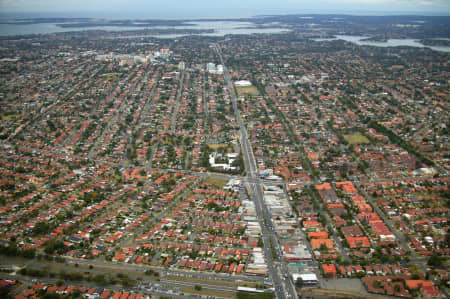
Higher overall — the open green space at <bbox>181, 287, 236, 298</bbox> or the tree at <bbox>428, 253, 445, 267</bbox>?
the tree at <bbox>428, 253, 445, 267</bbox>

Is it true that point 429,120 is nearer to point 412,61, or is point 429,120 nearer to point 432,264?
point 432,264

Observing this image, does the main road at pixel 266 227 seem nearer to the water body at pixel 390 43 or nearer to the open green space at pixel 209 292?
the open green space at pixel 209 292

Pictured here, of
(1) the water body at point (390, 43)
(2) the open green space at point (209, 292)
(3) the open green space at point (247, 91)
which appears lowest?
(2) the open green space at point (209, 292)

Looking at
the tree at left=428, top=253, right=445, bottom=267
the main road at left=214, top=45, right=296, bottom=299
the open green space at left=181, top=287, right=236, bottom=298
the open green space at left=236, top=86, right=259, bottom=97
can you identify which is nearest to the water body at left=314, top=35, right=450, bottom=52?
the open green space at left=236, top=86, right=259, bottom=97

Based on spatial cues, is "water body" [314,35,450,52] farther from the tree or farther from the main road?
the tree

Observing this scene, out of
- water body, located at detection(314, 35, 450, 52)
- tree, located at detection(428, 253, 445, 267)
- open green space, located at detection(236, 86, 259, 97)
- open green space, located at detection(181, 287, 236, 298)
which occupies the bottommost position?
open green space, located at detection(181, 287, 236, 298)

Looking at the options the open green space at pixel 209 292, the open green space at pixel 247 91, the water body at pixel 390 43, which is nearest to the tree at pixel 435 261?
the open green space at pixel 209 292

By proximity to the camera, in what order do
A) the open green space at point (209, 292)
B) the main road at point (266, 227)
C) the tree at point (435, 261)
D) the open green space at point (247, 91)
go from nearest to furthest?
1. the open green space at point (209, 292)
2. the main road at point (266, 227)
3. the tree at point (435, 261)
4. the open green space at point (247, 91)

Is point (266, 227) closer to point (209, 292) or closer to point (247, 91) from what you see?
point (209, 292)

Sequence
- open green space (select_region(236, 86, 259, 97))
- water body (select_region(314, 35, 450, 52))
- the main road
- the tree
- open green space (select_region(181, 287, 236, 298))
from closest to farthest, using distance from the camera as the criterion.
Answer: open green space (select_region(181, 287, 236, 298))
the main road
the tree
open green space (select_region(236, 86, 259, 97))
water body (select_region(314, 35, 450, 52))

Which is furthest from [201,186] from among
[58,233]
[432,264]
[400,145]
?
[400,145]

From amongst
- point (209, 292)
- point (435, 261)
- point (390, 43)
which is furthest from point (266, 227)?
point (390, 43)

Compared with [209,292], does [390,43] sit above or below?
above
